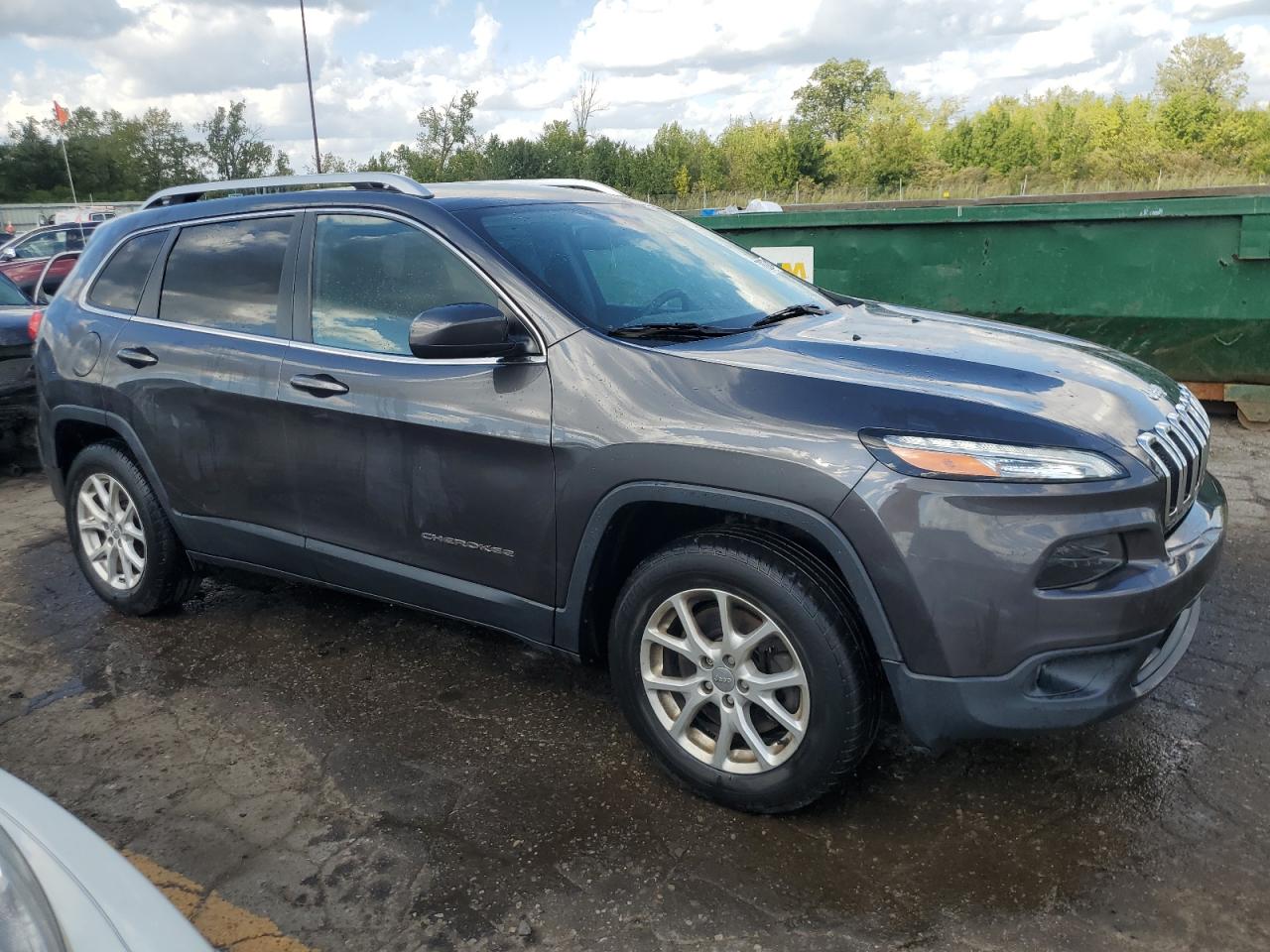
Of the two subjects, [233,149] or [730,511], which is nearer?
[730,511]

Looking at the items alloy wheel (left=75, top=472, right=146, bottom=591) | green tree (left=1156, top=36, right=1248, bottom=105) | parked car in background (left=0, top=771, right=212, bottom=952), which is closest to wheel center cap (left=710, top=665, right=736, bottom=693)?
parked car in background (left=0, top=771, right=212, bottom=952)

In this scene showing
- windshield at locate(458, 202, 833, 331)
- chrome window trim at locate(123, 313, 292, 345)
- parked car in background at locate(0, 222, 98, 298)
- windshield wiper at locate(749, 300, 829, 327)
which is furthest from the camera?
parked car in background at locate(0, 222, 98, 298)

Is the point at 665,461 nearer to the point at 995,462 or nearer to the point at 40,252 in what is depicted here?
the point at 995,462

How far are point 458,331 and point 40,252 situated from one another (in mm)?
17201

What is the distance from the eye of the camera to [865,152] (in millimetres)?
62500

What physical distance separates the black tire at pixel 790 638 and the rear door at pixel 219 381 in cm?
156

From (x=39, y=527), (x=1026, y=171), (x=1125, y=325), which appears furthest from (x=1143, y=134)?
(x=39, y=527)

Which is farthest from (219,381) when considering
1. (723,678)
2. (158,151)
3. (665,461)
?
(158,151)

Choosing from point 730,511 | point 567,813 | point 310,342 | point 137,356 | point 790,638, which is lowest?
point 567,813

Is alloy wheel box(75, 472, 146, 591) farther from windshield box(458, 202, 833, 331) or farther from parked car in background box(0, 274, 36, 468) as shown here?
parked car in background box(0, 274, 36, 468)

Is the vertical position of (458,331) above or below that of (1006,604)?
above

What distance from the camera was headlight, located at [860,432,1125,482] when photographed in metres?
2.40

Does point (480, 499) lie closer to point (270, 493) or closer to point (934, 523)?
point (270, 493)

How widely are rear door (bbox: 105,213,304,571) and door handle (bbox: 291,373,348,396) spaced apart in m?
0.14
